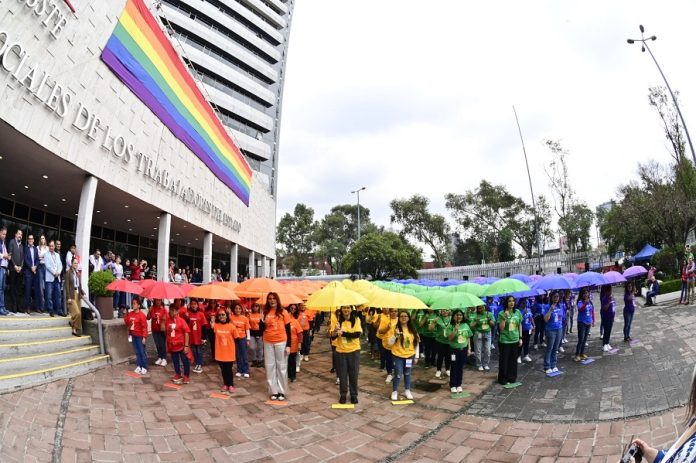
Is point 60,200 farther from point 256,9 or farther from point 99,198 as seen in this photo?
point 256,9

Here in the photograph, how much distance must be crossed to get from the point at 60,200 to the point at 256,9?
40336 millimetres

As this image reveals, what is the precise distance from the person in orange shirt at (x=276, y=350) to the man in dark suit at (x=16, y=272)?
554cm

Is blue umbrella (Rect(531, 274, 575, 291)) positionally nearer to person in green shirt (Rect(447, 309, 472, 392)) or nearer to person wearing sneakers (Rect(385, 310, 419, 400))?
person in green shirt (Rect(447, 309, 472, 392))

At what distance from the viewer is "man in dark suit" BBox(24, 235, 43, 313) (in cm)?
800

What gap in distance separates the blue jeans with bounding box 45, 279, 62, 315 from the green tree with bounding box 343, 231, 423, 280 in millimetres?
23071

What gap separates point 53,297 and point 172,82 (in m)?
9.34

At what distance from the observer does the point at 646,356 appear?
23.5 ft

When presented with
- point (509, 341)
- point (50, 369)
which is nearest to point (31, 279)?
point (50, 369)

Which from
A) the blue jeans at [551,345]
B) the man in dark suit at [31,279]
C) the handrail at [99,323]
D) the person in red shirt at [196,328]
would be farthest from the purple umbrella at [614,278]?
the man in dark suit at [31,279]

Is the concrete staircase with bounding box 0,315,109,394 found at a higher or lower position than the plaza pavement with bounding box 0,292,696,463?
higher

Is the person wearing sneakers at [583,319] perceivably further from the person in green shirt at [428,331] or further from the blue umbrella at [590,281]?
the person in green shirt at [428,331]

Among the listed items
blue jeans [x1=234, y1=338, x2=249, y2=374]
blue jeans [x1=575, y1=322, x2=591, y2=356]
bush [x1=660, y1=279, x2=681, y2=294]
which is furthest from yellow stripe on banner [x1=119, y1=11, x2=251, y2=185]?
bush [x1=660, y1=279, x2=681, y2=294]

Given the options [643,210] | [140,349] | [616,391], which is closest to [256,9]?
[643,210]

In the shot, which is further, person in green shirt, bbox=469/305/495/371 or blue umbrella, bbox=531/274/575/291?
person in green shirt, bbox=469/305/495/371
